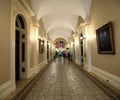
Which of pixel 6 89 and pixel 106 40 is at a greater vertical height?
pixel 106 40

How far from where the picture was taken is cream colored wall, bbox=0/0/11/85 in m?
2.96

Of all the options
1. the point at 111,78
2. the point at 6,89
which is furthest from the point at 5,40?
the point at 111,78

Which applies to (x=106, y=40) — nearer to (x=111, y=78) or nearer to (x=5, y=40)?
(x=111, y=78)

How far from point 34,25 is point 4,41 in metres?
3.72

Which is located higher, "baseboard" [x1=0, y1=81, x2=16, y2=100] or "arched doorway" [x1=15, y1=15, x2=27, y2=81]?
"arched doorway" [x1=15, y1=15, x2=27, y2=81]

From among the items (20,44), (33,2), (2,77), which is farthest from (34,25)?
(2,77)

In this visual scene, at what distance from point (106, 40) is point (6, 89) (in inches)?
154

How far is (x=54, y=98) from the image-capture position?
118 inches

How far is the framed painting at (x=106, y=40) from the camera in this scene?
3.86m

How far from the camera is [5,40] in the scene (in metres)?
3.17

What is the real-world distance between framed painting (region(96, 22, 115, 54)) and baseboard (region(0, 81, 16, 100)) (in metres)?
3.59

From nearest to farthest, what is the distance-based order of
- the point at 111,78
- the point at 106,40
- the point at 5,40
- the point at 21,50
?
the point at 5,40 → the point at 111,78 → the point at 106,40 → the point at 21,50

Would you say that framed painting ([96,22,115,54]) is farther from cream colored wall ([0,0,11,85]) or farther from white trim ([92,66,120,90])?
cream colored wall ([0,0,11,85])

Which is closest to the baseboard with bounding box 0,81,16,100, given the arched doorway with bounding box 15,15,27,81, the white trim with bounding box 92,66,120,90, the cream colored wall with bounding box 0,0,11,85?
the cream colored wall with bounding box 0,0,11,85
